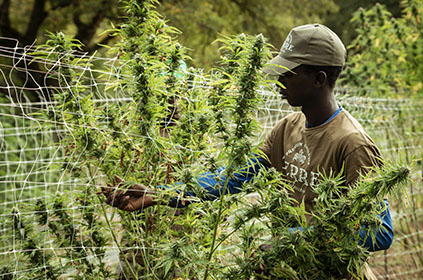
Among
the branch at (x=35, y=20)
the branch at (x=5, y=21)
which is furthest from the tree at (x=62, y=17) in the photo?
the branch at (x=5, y=21)

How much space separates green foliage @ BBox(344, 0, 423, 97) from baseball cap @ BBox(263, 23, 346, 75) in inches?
118

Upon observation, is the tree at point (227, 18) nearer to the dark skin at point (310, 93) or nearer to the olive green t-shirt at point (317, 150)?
the olive green t-shirt at point (317, 150)

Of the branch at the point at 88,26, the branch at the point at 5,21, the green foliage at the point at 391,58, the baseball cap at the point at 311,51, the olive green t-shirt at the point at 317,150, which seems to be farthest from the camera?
the branch at the point at 88,26

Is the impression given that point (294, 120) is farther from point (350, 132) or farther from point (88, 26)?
point (88, 26)

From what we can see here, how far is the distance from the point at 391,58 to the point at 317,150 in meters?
3.56

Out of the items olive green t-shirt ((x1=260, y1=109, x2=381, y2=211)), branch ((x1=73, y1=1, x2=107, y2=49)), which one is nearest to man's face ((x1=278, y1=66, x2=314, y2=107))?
olive green t-shirt ((x1=260, y1=109, x2=381, y2=211))

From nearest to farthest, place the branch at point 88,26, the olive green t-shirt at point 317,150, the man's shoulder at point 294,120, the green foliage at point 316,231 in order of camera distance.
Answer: the green foliage at point 316,231 → the olive green t-shirt at point 317,150 → the man's shoulder at point 294,120 → the branch at point 88,26

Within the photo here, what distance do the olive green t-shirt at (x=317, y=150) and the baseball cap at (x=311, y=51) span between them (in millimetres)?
264

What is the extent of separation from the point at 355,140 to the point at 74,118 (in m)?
1.16

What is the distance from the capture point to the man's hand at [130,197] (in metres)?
1.67

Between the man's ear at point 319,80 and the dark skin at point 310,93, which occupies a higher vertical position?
the man's ear at point 319,80

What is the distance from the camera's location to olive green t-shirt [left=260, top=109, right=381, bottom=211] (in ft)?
6.03

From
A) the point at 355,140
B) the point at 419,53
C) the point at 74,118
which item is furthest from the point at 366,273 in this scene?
the point at 419,53

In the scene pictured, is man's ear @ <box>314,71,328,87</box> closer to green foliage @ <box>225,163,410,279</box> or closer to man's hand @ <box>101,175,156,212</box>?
green foliage @ <box>225,163,410,279</box>
